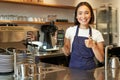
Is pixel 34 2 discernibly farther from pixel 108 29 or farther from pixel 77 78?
pixel 77 78

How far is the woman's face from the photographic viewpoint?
2.09 m

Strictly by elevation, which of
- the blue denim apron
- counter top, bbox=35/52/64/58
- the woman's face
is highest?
the woman's face

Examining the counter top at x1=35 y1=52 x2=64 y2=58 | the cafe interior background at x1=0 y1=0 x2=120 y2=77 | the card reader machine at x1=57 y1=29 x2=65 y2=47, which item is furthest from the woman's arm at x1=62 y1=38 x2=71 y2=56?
the card reader machine at x1=57 y1=29 x2=65 y2=47

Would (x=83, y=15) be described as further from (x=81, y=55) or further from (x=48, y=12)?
(x=48, y=12)

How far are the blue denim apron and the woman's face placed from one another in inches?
5.2

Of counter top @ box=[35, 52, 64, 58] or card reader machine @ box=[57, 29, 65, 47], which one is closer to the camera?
counter top @ box=[35, 52, 64, 58]

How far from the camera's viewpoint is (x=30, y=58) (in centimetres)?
159

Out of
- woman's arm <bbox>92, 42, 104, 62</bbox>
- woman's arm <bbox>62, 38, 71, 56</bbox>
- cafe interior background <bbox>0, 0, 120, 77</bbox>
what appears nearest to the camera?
woman's arm <bbox>92, 42, 104, 62</bbox>

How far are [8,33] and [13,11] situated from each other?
107 centimetres

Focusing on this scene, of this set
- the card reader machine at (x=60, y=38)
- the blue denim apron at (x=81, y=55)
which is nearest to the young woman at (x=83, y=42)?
the blue denim apron at (x=81, y=55)

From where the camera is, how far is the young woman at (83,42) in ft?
6.84

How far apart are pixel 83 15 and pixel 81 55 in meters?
Result: 0.37

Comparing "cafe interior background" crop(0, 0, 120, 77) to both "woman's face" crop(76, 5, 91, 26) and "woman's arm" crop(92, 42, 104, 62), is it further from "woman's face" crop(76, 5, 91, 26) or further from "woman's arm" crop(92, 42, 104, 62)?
"woman's arm" crop(92, 42, 104, 62)

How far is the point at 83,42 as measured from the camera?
217 centimetres
